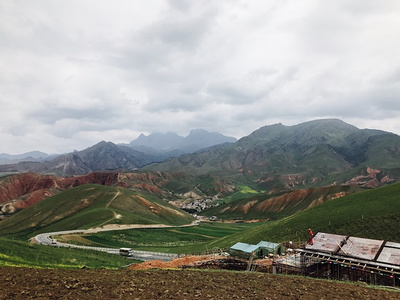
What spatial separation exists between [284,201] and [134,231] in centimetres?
12395

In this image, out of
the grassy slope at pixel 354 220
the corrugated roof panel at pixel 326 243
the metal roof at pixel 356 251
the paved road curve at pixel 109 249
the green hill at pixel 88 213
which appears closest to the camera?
the metal roof at pixel 356 251

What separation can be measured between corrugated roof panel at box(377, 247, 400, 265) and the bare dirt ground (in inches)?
508

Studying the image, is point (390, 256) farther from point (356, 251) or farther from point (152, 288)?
point (152, 288)

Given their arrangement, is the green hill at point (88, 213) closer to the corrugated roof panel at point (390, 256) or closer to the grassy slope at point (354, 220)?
the grassy slope at point (354, 220)

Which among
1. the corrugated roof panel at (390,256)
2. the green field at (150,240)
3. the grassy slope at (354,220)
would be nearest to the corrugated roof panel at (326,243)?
the corrugated roof panel at (390,256)

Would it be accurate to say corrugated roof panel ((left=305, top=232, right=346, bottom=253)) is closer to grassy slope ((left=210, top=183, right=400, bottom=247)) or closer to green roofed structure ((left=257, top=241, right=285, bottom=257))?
green roofed structure ((left=257, top=241, right=285, bottom=257))

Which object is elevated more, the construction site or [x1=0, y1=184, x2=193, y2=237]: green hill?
the construction site

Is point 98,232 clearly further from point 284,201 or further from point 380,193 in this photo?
point 284,201

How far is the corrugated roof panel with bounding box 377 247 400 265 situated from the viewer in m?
33.7

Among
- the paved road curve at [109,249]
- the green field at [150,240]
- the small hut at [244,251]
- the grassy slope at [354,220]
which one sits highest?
the grassy slope at [354,220]

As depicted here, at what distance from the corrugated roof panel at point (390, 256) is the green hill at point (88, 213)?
103 meters

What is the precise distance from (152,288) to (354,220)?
54655 mm

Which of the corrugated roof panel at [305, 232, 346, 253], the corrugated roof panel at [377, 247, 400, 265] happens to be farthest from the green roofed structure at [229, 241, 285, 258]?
the corrugated roof panel at [377, 247, 400, 265]

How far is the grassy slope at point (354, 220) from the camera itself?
52.9m
